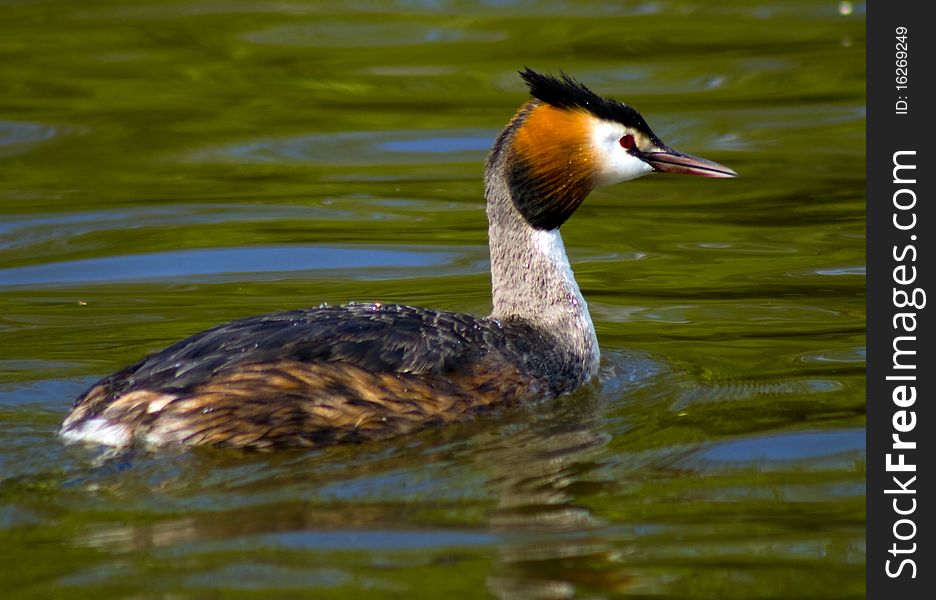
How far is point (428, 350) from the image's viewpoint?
7027mm

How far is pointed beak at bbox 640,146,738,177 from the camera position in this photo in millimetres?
7973

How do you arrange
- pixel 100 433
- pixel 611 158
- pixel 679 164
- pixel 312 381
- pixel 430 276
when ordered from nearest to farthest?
pixel 100 433, pixel 312 381, pixel 611 158, pixel 679 164, pixel 430 276

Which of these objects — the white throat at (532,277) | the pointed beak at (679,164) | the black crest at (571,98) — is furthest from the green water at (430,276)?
the black crest at (571,98)

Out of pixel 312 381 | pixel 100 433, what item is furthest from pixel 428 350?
pixel 100 433

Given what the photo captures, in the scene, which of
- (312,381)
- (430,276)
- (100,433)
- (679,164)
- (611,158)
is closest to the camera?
(100,433)

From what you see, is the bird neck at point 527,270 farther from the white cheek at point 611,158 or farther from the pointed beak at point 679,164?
the pointed beak at point 679,164

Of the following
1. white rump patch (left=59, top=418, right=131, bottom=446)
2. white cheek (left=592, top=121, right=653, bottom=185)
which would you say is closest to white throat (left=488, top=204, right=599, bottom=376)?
white cheek (left=592, top=121, right=653, bottom=185)

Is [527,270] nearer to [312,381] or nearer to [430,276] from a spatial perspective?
[312,381]

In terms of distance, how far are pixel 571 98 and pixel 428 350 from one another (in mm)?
1412

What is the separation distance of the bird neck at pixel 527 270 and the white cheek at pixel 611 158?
35cm

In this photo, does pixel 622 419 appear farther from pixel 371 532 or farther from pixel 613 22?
→ pixel 613 22

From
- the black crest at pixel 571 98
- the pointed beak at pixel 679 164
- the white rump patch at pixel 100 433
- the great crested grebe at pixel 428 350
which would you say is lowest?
the white rump patch at pixel 100 433

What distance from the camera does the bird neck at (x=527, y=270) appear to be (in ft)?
25.8

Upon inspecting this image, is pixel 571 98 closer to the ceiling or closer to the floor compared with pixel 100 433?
closer to the ceiling
